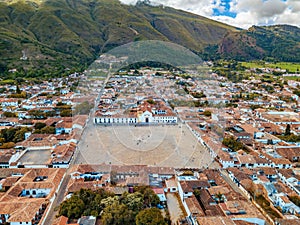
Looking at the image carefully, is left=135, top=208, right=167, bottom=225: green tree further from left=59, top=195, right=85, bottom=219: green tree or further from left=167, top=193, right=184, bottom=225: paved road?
left=59, top=195, right=85, bottom=219: green tree

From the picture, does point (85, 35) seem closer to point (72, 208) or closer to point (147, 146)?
point (147, 146)

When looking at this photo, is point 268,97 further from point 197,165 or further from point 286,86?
point 197,165

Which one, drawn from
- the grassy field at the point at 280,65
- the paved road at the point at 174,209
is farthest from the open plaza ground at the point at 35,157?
→ the grassy field at the point at 280,65

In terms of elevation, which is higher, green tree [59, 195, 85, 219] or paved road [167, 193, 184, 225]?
green tree [59, 195, 85, 219]

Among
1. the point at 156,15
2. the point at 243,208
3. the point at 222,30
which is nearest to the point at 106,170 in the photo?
the point at 243,208

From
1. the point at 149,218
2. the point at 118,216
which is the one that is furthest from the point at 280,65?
the point at 118,216

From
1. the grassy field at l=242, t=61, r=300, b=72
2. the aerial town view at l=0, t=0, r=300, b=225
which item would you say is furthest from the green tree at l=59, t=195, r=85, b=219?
the grassy field at l=242, t=61, r=300, b=72
